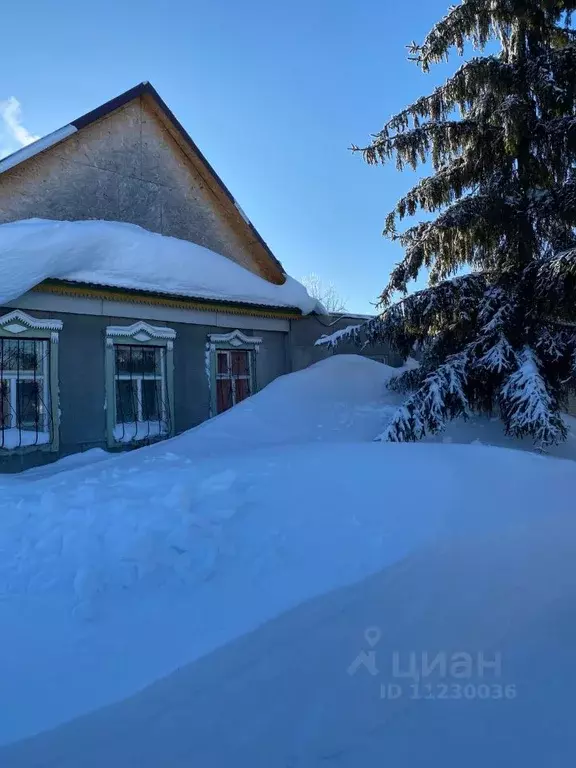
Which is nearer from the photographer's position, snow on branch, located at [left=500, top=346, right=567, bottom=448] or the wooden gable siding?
snow on branch, located at [left=500, top=346, right=567, bottom=448]

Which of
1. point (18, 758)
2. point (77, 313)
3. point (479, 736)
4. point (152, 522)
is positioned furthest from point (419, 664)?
point (77, 313)

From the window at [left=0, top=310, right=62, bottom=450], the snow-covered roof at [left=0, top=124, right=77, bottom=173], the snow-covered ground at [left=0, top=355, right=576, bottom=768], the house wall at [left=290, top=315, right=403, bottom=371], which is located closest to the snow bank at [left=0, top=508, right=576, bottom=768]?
the snow-covered ground at [left=0, top=355, right=576, bottom=768]

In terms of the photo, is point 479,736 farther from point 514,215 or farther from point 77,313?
point 514,215

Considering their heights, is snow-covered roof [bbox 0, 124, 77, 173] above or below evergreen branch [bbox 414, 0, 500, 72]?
below

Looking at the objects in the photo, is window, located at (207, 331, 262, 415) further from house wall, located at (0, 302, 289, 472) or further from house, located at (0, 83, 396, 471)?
house wall, located at (0, 302, 289, 472)

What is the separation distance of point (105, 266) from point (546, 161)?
6922mm

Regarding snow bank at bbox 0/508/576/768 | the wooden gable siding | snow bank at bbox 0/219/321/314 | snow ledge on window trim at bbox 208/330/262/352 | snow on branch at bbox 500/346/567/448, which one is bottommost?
snow bank at bbox 0/508/576/768

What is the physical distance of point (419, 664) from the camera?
2715mm

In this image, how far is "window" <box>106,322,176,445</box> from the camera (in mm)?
8117

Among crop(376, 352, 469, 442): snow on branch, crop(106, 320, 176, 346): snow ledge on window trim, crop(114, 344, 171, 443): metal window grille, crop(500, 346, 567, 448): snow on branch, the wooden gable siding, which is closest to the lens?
crop(500, 346, 567, 448): snow on branch

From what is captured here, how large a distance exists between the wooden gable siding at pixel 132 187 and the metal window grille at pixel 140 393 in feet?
8.19

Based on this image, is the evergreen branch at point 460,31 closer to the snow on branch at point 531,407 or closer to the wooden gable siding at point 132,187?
the wooden gable siding at point 132,187

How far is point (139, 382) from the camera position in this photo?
856 cm

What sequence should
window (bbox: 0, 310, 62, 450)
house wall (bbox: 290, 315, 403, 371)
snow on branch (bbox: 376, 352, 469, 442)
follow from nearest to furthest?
window (bbox: 0, 310, 62, 450) < snow on branch (bbox: 376, 352, 469, 442) < house wall (bbox: 290, 315, 403, 371)
